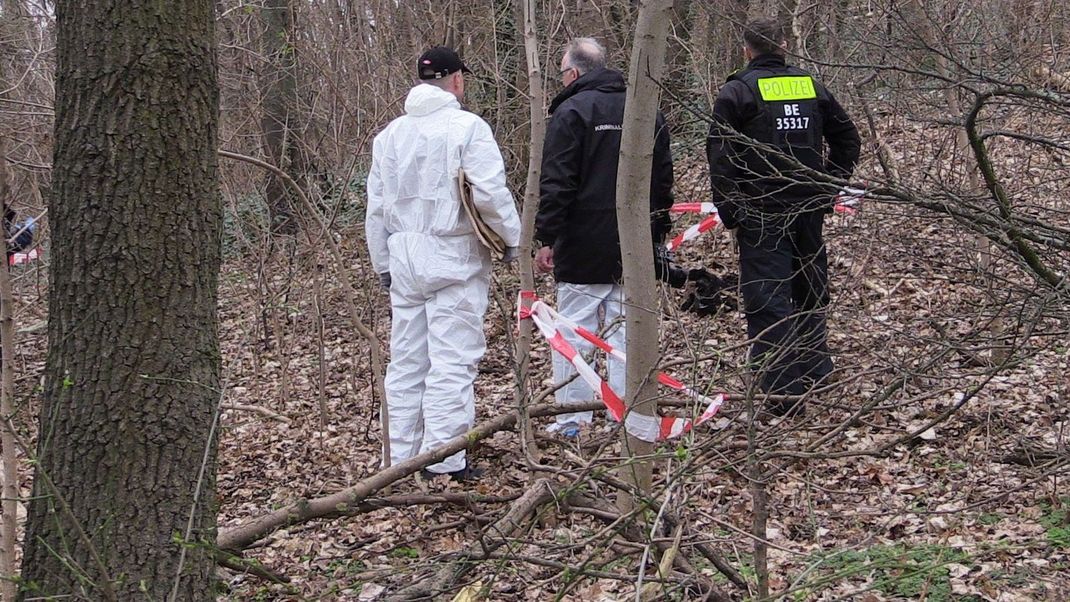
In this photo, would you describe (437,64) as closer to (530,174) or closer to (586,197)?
(530,174)

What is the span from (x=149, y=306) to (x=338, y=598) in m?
1.73

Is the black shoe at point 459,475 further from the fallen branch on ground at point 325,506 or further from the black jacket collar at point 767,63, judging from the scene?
the black jacket collar at point 767,63

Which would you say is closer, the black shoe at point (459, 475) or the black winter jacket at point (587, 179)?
the black shoe at point (459, 475)

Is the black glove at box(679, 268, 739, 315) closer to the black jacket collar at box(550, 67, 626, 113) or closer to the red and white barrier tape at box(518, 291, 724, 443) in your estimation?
the red and white barrier tape at box(518, 291, 724, 443)

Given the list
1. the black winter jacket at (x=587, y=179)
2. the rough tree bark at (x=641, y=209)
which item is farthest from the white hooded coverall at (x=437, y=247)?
the rough tree bark at (x=641, y=209)

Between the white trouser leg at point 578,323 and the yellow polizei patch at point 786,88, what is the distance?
1.32m

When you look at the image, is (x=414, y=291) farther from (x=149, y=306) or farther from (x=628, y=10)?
(x=628, y=10)

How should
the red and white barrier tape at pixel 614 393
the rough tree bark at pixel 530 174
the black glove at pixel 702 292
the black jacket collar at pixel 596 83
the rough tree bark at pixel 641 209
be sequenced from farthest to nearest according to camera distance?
1. the black glove at pixel 702 292
2. the black jacket collar at pixel 596 83
3. the rough tree bark at pixel 530 174
4. the red and white barrier tape at pixel 614 393
5. the rough tree bark at pixel 641 209

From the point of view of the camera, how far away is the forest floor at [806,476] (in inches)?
A: 133

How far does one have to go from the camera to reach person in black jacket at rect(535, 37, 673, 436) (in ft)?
19.0

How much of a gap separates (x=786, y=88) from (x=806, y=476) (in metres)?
2.34

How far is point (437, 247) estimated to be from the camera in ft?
17.5

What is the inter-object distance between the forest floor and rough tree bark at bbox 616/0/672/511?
0.57 ft

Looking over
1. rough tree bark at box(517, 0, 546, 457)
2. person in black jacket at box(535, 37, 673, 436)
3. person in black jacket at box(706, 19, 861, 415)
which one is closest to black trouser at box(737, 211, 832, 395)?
person in black jacket at box(706, 19, 861, 415)
